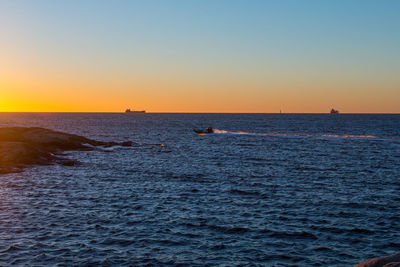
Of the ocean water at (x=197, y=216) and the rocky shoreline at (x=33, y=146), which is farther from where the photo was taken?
the rocky shoreline at (x=33, y=146)

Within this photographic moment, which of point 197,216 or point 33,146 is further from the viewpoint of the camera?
point 33,146

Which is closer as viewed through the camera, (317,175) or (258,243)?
(258,243)

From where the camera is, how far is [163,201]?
97.2ft

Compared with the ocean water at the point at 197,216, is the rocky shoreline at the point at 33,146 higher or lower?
higher

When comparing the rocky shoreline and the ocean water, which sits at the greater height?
the rocky shoreline

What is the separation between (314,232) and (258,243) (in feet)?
13.0

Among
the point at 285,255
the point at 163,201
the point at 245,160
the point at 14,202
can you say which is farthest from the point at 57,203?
the point at 245,160

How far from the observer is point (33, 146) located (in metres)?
55.5

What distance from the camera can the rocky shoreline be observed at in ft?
157

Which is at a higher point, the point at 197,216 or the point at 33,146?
the point at 33,146

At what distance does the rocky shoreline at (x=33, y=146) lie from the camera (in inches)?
1881

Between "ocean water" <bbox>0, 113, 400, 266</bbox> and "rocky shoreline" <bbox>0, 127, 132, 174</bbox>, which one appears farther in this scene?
"rocky shoreline" <bbox>0, 127, 132, 174</bbox>

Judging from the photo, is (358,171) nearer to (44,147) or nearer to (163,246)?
(163,246)

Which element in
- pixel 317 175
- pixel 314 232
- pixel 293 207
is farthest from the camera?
pixel 317 175
